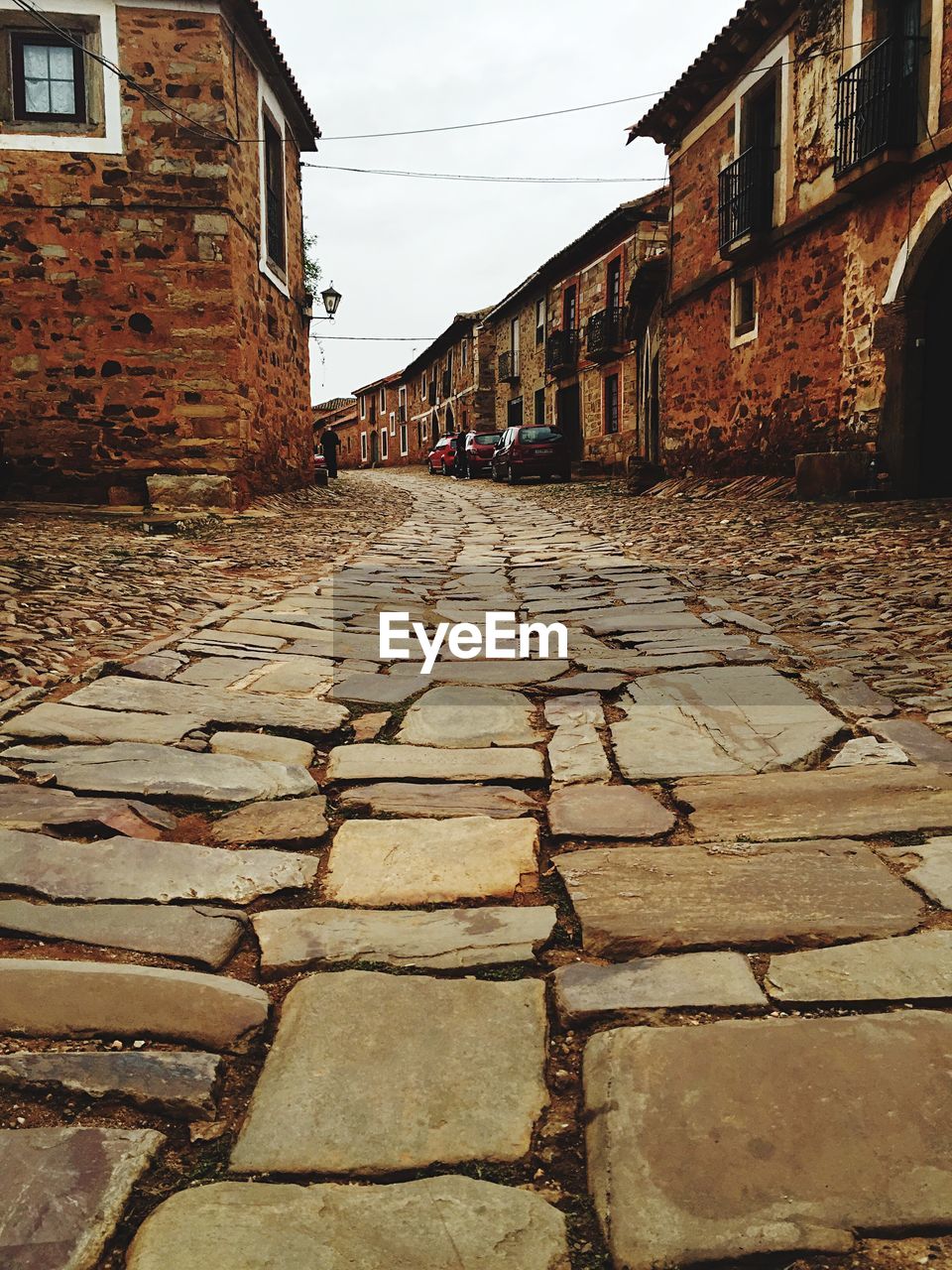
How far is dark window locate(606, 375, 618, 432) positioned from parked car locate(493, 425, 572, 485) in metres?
2.09

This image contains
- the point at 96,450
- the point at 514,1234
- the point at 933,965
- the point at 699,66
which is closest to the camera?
the point at 514,1234

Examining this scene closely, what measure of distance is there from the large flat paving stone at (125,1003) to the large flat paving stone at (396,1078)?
10cm

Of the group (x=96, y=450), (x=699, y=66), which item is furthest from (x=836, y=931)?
(x=699, y=66)

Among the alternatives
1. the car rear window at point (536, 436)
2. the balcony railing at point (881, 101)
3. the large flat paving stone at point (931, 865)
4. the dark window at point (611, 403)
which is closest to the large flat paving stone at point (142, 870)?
the large flat paving stone at point (931, 865)

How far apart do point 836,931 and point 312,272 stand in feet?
76.9

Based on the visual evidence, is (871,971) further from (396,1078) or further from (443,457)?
(443,457)

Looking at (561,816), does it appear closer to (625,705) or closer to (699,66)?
(625,705)

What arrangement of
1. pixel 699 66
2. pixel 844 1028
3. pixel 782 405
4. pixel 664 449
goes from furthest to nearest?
pixel 664 449, pixel 699 66, pixel 782 405, pixel 844 1028

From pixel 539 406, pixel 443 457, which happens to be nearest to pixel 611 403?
pixel 539 406

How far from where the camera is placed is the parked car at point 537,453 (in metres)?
20.2

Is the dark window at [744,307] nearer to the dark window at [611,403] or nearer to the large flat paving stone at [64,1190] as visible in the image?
the dark window at [611,403]

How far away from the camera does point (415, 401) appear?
4209 centimetres

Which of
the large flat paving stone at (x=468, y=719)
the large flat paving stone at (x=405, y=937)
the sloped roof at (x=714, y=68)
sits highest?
the sloped roof at (x=714, y=68)

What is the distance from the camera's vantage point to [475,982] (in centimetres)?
175
